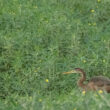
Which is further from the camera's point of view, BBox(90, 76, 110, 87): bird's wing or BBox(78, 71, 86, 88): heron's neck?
BBox(78, 71, 86, 88): heron's neck

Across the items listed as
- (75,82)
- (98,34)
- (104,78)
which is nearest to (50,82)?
(75,82)

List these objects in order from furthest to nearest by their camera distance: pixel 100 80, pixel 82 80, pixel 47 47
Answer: pixel 47 47
pixel 82 80
pixel 100 80

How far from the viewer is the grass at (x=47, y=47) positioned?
801 cm

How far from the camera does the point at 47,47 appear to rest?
28.7ft

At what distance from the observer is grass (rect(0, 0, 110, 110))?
26.3ft

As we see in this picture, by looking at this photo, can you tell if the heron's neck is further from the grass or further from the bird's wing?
the bird's wing

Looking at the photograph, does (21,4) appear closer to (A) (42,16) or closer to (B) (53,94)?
(A) (42,16)

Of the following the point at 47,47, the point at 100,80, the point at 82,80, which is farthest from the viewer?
the point at 47,47

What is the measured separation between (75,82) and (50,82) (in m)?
0.44

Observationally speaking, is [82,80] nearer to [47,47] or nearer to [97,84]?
[97,84]

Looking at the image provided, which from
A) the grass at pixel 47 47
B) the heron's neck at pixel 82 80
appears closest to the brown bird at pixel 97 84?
the heron's neck at pixel 82 80

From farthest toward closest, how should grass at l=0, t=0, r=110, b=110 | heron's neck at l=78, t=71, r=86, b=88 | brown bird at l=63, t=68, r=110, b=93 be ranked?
grass at l=0, t=0, r=110, b=110 → heron's neck at l=78, t=71, r=86, b=88 → brown bird at l=63, t=68, r=110, b=93

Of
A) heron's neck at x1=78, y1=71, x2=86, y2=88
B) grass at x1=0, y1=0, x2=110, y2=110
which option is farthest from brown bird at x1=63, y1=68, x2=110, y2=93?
grass at x1=0, y1=0, x2=110, y2=110

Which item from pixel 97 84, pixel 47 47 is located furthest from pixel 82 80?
pixel 47 47
